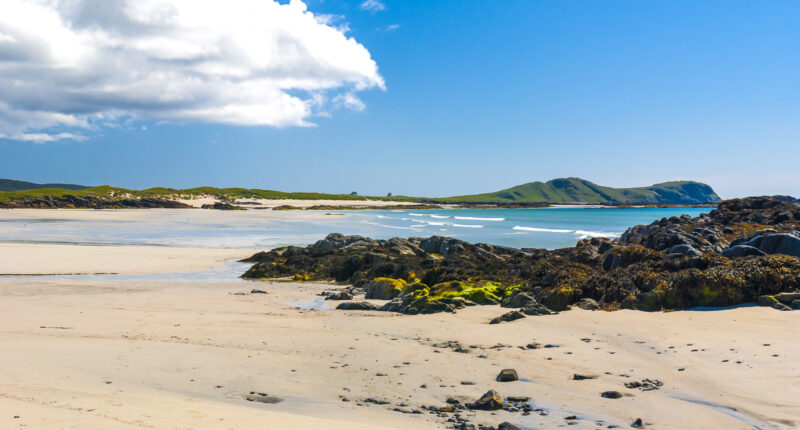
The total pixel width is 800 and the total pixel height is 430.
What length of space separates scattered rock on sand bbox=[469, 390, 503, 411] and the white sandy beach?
5.7 inches

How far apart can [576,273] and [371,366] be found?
900cm

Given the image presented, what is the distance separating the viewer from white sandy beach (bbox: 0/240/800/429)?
6.07 metres

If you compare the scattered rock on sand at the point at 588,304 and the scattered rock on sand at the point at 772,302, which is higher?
the scattered rock on sand at the point at 772,302

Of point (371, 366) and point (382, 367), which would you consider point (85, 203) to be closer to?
point (371, 366)

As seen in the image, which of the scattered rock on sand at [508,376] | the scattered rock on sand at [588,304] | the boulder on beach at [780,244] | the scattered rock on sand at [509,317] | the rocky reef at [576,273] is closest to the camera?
the scattered rock on sand at [508,376]

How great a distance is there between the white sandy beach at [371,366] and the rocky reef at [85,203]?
99770 millimetres

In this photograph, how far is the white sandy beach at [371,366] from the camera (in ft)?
19.9

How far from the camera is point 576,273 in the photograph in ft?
50.5

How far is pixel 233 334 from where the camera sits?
10.9 m

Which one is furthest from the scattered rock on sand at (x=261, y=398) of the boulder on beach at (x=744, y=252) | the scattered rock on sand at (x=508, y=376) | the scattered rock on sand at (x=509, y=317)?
the boulder on beach at (x=744, y=252)

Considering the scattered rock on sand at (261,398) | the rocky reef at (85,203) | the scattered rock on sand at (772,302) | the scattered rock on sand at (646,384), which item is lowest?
the scattered rock on sand at (261,398)

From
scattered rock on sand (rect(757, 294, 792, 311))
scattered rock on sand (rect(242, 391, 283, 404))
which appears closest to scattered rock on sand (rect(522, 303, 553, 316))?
scattered rock on sand (rect(757, 294, 792, 311))

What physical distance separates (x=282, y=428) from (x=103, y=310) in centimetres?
1046

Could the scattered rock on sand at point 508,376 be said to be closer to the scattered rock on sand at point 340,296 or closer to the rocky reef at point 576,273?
the rocky reef at point 576,273
